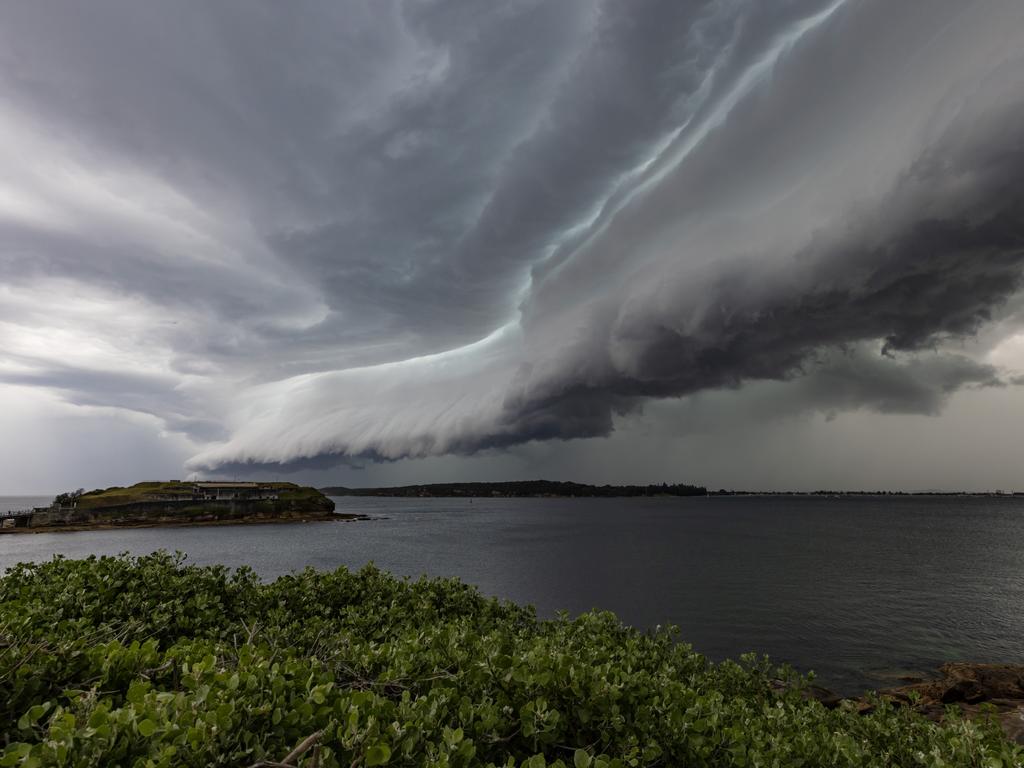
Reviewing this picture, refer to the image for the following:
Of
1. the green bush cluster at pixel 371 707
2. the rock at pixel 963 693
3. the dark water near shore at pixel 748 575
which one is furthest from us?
the dark water near shore at pixel 748 575

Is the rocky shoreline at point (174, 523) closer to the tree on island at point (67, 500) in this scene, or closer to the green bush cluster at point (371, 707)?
the tree on island at point (67, 500)

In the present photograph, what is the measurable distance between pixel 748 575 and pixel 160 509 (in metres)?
177

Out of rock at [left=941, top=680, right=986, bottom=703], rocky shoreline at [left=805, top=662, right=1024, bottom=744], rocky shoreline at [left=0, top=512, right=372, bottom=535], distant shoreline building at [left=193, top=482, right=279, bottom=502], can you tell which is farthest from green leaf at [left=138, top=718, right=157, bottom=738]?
distant shoreline building at [left=193, top=482, right=279, bottom=502]

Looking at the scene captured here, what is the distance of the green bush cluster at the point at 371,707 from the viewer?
4.24m

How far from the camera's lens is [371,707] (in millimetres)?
5191

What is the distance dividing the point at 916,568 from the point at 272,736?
100430 mm

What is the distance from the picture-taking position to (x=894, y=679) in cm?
3369

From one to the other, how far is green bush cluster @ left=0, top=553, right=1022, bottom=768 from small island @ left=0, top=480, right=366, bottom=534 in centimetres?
17831

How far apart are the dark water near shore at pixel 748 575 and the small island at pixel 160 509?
16923 millimetres

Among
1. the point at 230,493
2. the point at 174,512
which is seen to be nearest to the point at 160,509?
the point at 174,512

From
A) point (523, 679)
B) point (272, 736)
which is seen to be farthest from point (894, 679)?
point (272, 736)

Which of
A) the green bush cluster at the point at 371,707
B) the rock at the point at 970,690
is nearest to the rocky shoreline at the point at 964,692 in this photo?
the rock at the point at 970,690

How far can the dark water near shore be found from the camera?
41156mm

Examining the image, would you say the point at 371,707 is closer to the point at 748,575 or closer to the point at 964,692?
the point at 964,692
